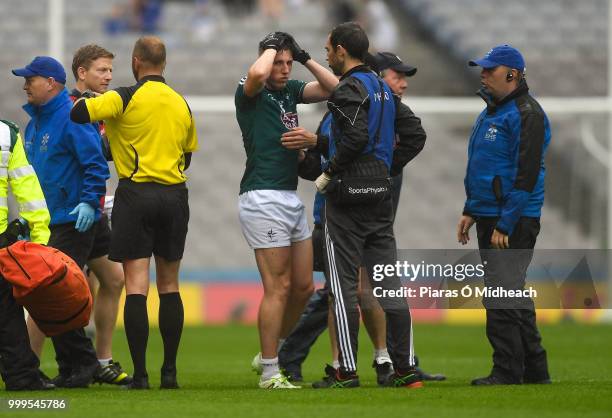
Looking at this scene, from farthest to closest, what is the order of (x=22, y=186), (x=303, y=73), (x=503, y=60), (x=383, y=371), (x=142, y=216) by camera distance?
(x=303, y=73)
(x=383, y=371)
(x=503, y=60)
(x=142, y=216)
(x=22, y=186)

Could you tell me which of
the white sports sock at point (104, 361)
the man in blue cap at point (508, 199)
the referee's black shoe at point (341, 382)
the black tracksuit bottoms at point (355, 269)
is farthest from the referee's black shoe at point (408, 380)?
the white sports sock at point (104, 361)

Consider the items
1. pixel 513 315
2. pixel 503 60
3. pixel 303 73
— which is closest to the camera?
pixel 513 315

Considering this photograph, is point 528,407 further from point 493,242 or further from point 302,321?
point 302,321

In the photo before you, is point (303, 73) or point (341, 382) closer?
point (341, 382)

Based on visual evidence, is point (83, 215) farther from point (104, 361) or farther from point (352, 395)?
point (352, 395)

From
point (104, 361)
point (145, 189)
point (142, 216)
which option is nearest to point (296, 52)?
point (145, 189)

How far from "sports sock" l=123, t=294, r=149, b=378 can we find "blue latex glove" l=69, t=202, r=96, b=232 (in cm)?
55

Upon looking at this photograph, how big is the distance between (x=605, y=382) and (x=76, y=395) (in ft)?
10.6

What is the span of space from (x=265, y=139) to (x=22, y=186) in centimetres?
147

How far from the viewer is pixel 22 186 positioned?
24.9 ft

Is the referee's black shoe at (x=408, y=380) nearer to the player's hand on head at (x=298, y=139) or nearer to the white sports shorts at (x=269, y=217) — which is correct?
the white sports shorts at (x=269, y=217)

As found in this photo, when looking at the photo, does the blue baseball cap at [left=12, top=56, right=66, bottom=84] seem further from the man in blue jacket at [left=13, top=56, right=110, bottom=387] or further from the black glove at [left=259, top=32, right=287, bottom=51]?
the black glove at [left=259, top=32, right=287, bottom=51]

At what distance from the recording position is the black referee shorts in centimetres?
773

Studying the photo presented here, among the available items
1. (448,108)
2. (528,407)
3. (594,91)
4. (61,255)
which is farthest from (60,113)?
(594,91)
